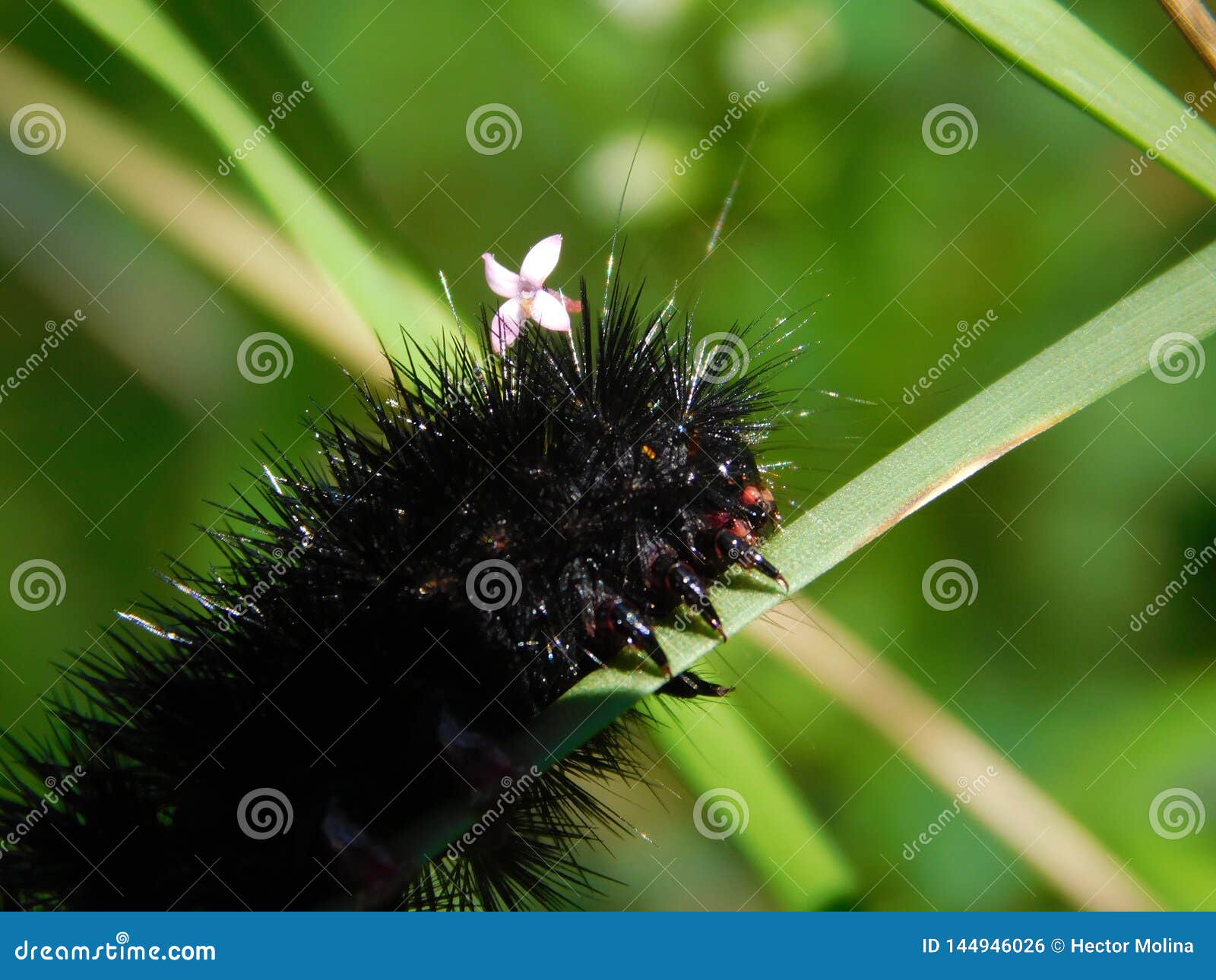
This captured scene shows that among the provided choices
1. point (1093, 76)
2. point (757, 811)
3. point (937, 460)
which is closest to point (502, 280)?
point (937, 460)

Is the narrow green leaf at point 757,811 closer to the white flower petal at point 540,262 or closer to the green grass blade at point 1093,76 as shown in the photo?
the white flower petal at point 540,262

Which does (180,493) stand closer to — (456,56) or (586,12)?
(456,56)

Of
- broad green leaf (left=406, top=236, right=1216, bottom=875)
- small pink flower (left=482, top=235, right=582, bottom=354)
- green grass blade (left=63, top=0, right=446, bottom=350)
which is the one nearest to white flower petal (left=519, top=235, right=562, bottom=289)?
small pink flower (left=482, top=235, right=582, bottom=354)

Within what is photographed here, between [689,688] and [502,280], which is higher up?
[502,280]

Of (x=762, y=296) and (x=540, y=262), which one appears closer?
(x=540, y=262)

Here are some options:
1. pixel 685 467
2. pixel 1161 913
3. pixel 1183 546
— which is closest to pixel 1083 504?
pixel 1183 546

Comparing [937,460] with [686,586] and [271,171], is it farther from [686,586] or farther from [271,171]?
[271,171]

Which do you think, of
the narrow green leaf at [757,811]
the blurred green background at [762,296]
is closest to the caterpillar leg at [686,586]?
the narrow green leaf at [757,811]

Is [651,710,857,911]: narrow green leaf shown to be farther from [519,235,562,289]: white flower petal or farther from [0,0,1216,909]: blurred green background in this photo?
[519,235,562,289]: white flower petal
